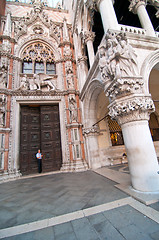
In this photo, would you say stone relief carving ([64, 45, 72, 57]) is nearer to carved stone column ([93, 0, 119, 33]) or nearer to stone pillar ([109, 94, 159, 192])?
carved stone column ([93, 0, 119, 33])

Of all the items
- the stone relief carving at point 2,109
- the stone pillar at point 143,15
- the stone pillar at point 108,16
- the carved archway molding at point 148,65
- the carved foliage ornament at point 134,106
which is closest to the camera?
the carved foliage ornament at point 134,106

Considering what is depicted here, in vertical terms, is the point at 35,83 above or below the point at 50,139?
above

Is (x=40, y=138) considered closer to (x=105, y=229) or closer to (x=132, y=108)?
(x=132, y=108)

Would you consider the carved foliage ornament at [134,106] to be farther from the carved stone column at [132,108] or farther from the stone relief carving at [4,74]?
the stone relief carving at [4,74]

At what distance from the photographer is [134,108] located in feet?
10.4

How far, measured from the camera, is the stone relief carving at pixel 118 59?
3.35 metres

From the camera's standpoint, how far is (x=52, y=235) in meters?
1.82

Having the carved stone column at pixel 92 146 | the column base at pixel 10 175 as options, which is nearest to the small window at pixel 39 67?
the carved stone column at pixel 92 146

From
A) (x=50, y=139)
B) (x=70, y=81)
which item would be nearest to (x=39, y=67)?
(x=70, y=81)

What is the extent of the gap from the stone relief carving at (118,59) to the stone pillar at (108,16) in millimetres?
835

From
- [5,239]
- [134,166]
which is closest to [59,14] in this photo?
[134,166]

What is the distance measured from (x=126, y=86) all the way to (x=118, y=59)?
91cm

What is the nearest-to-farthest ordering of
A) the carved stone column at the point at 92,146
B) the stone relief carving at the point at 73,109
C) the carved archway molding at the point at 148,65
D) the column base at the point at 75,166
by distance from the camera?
the carved archway molding at the point at 148,65
the column base at the point at 75,166
the carved stone column at the point at 92,146
the stone relief carving at the point at 73,109

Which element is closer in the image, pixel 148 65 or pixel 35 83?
pixel 148 65
